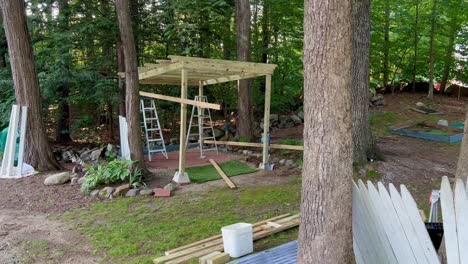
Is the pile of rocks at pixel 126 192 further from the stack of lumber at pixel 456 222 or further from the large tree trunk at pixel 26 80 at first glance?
the stack of lumber at pixel 456 222

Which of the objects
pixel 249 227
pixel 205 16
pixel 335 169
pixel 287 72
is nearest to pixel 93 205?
pixel 249 227

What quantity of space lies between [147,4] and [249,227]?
8.23 metres

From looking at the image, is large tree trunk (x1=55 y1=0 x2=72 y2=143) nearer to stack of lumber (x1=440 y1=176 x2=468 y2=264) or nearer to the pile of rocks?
the pile of rocks

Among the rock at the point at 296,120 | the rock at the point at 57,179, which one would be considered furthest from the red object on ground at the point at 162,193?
the rock at the point at 296,120

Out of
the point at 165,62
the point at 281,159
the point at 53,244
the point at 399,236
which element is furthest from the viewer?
the point at 281,159

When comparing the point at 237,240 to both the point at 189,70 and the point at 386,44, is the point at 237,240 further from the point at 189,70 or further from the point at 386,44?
the point at 386,44

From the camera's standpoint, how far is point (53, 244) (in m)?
3.47

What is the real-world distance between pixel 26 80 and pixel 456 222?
6922 millimetres

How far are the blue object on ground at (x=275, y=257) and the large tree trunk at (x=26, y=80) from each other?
513 cm

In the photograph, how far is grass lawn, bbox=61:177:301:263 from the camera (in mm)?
→ 3344

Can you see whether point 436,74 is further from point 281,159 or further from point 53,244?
point 53,244

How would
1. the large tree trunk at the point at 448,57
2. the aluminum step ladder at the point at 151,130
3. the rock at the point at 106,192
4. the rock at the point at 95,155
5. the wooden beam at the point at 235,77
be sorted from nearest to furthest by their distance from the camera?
1. the rock at the point at 106,192
2. the wooden beam at the point at 235,77
3. the rock at the point at 95,155
4. the aluminum step ladder at the point at 151,130
5. the large tree trunk at the point at 448,57

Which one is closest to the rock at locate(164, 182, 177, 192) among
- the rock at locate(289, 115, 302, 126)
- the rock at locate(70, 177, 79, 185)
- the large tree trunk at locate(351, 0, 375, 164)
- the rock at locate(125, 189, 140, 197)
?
the rock at locate(125, 189, 140, 197)

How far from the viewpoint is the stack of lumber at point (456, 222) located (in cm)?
159
